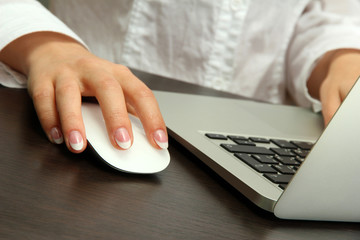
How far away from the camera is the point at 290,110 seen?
1.95 feet

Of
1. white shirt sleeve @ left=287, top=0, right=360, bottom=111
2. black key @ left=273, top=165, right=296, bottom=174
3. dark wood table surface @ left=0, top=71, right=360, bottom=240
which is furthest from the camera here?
white shirt sleeve @ left=287, top=0, right=360, bottom=111

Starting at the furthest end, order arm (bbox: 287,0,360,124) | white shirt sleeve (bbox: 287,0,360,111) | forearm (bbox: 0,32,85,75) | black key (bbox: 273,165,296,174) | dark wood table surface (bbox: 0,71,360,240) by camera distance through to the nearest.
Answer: white shirt sleeve (bbox: 287,0,360,111)
arm (bbox: 287,0,360,124)
forearm (bbox: 0,32,85,75)
black key (bbox: 273,165,296,174)
dark wood table surface (bbox: 0,71,360,240)

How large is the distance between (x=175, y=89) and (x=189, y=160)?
11.5 inches

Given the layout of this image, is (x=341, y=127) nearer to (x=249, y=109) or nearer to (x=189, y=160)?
(x=189, y=160)

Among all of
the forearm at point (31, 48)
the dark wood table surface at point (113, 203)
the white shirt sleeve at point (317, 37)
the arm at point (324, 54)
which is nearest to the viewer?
the dark wood table surface at point (113, 203)

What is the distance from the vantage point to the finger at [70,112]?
301 millimetres

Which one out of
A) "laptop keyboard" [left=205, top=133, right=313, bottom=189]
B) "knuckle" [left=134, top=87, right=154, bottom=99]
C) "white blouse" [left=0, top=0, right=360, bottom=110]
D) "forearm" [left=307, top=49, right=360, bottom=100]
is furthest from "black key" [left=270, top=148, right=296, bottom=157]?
"white blouse" [left=0, top=0, right=360, bottom=110]

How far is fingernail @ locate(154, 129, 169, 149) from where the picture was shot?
319mm

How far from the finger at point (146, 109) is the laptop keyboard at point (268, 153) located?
0.06 m

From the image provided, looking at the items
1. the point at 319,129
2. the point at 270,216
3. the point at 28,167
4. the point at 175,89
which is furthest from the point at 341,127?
the point at 175,89

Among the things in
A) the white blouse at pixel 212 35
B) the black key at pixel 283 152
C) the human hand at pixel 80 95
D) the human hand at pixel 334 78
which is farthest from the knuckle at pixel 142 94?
the white blouse at pixel 212 35

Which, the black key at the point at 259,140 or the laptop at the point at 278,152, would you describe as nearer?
the laptop at the point at 278,152

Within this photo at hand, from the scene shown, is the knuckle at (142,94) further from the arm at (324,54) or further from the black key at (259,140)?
the arm at (324,54)

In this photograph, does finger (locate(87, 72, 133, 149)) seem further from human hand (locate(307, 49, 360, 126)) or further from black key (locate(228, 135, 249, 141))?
Answer: human hand (locate(307, 49, 360, 126))
